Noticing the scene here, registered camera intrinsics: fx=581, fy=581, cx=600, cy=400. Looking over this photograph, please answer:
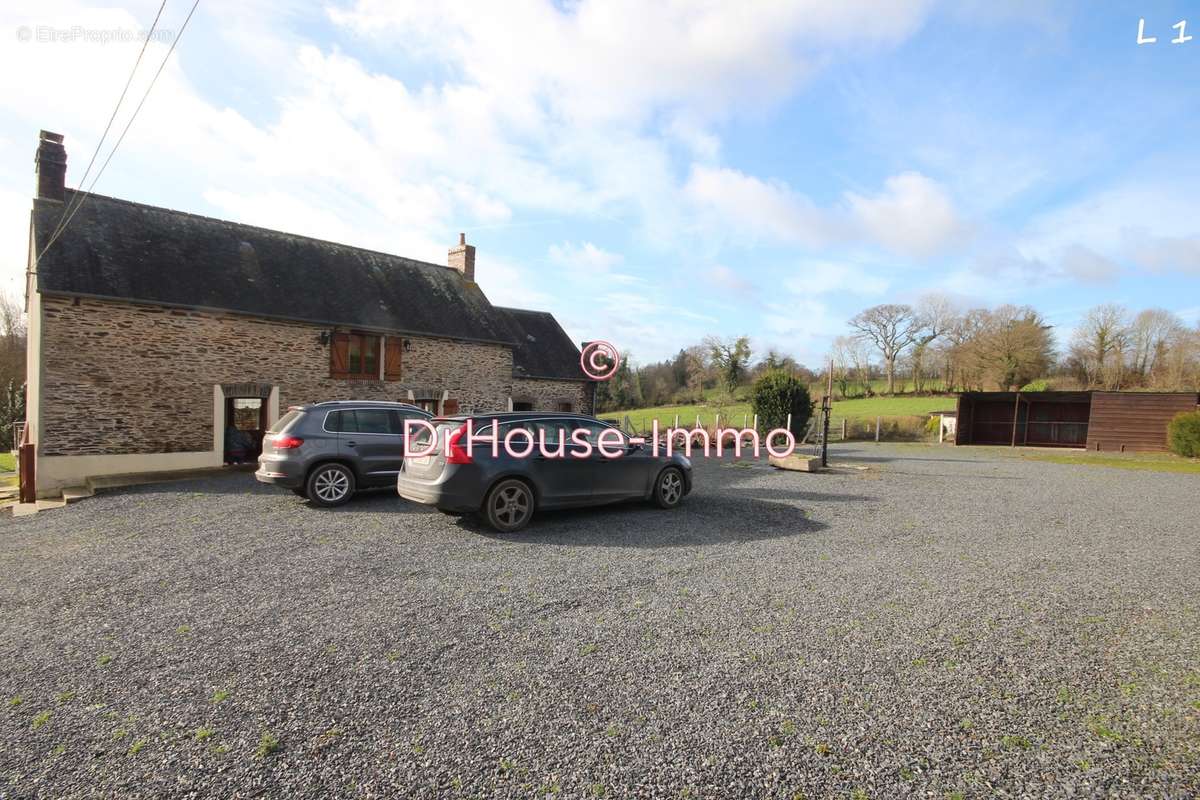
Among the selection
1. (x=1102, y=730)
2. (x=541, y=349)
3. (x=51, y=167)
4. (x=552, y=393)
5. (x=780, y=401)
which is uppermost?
(x=51, y=167)

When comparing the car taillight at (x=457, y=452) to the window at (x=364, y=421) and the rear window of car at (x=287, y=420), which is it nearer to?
the window at (x=364, y=421)

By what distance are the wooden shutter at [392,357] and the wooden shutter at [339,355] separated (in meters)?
1.04

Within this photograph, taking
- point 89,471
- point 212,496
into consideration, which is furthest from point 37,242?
point 212,496

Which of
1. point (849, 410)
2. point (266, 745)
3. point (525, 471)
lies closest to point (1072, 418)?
point (849, 410)

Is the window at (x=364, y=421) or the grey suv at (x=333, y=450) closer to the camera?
the grey suv at (x=333, y=450)

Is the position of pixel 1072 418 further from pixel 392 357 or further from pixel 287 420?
pixel 287 420

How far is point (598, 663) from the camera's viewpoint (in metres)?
3.51

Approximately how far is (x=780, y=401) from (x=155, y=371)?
2078cm

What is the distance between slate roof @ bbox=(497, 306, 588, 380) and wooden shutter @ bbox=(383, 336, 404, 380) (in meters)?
6.41

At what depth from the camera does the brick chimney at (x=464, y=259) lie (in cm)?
2173

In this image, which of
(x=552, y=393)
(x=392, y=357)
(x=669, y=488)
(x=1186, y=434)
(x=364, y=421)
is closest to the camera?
(x=669, y=488)

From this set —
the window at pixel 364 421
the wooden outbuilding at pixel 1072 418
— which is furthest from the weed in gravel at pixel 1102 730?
the wooden outbuilding at pixel 1072 418

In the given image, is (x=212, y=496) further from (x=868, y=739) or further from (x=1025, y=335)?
(x=1025, y=335)

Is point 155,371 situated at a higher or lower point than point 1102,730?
higher
